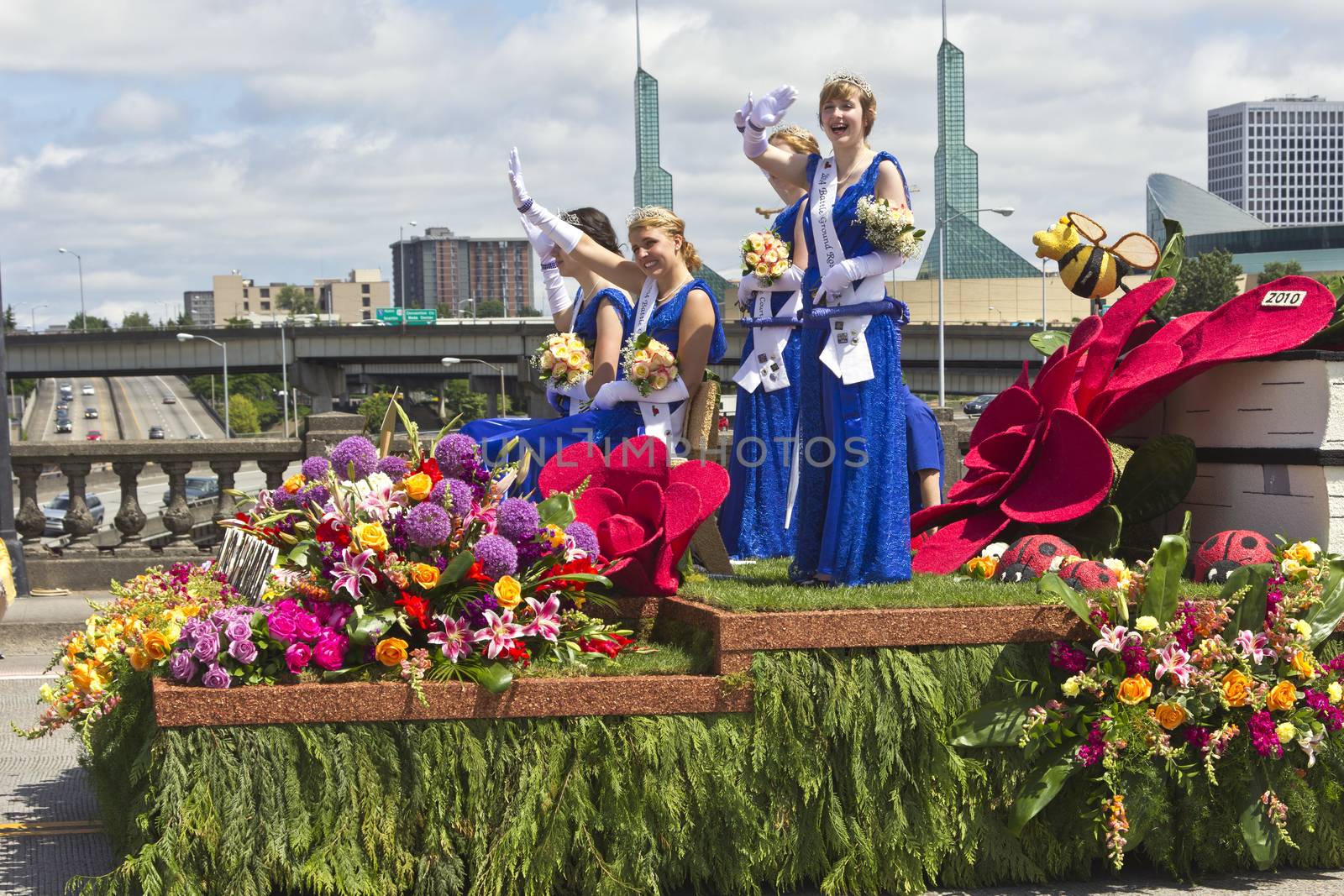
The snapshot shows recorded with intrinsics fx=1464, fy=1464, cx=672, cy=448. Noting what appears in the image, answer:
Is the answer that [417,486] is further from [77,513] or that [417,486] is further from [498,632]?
[77,513]

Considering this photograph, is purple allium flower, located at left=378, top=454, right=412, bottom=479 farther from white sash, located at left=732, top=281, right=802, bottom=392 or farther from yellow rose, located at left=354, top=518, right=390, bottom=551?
white sash, located at left=732, top=281, right=802, bottom=392

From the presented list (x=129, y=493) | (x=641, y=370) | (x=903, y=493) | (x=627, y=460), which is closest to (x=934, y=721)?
(x=903, y=493)

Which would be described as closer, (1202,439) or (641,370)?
(1202,439)

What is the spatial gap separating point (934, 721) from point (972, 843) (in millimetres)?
423

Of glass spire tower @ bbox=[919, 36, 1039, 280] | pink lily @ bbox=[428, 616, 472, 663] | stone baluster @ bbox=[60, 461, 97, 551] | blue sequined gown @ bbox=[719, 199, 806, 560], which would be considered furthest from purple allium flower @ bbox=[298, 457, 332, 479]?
glass spire tower @ bbox=[919, 36, 1039, 280]

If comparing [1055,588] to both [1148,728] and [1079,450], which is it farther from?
[1079,450]

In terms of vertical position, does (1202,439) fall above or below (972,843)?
above

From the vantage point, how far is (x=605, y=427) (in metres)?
6.89

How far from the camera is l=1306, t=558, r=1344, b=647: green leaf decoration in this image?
15.6ft

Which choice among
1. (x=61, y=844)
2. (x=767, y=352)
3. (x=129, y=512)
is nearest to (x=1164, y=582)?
(x=767, y=352)

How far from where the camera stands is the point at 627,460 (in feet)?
17.4

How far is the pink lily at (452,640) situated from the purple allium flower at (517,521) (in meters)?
0.34

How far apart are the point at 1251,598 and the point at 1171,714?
0.51 meters

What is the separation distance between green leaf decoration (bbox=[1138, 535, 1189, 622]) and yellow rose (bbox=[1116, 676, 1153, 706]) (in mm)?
242
